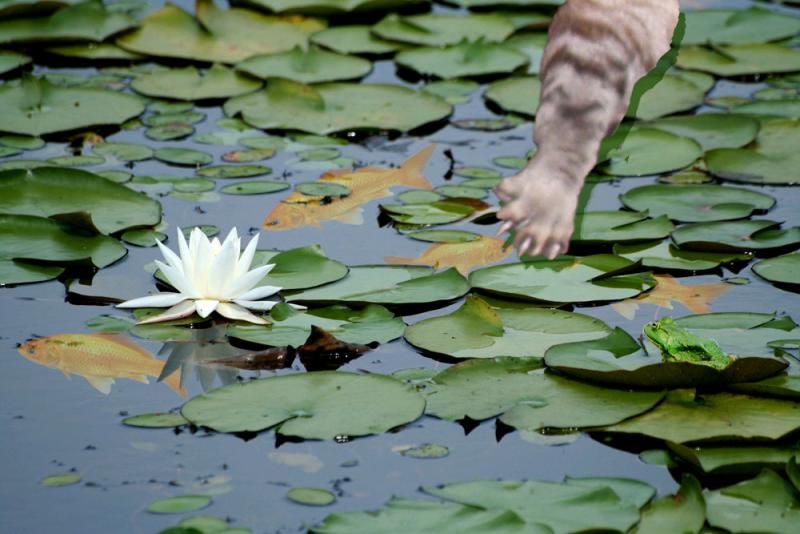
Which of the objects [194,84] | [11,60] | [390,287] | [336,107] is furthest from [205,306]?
[11,60]

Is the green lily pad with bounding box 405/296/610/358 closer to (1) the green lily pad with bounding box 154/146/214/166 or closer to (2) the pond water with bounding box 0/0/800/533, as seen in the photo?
(2) the pond water with bounding box 0/0/800/533

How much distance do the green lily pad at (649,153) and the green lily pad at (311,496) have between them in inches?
74.4

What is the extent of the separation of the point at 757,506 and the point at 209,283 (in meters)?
1.39

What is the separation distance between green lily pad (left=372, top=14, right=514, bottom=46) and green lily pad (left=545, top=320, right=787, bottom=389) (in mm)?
2625

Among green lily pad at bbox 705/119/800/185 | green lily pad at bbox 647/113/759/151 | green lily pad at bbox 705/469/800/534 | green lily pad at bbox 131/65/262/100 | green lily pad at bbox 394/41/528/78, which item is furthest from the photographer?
green lily pad at bbox 394/41/528/78

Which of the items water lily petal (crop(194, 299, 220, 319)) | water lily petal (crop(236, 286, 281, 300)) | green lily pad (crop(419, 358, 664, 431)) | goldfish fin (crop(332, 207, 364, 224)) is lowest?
green lily pad (crop(419, 358, 664, 431))

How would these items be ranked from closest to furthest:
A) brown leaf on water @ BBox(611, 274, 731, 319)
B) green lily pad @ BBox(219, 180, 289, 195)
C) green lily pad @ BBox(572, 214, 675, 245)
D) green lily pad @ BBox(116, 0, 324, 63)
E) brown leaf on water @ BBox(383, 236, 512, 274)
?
brown leaf on water @ BBox(611, 274, 731, 319), brown leaf on water @ BBox(383, 236, 512, 274), green lily pad @ BBox(572, 214, 675, 245), green lily pad @ BBox(219, 180, 289, 195), green lily pad @ BBox(116, 0, 324, 63)

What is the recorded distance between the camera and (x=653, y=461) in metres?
2.50

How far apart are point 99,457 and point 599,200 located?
6.04 feet

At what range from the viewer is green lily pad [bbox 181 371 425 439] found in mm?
2584

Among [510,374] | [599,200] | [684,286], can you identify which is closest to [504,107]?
[599,200]

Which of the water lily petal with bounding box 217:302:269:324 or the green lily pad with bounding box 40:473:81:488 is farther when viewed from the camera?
the water lily petal with bounding box 217:302:269:324

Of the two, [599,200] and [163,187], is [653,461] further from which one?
[163,187]

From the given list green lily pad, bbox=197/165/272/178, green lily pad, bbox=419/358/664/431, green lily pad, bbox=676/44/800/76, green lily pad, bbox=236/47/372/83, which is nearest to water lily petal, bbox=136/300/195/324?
green lily pad, bbox=419/358/664/431
